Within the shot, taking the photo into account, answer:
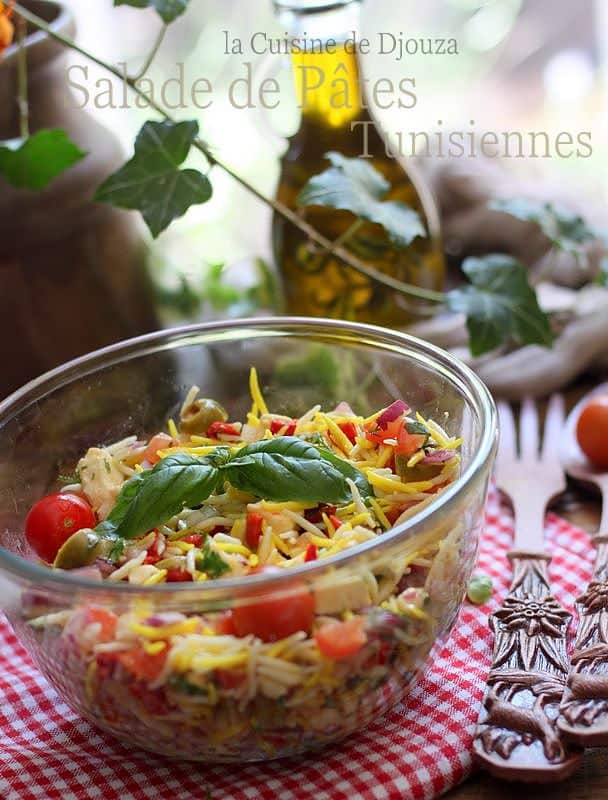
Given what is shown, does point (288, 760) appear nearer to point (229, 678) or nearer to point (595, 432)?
point (229, 678)

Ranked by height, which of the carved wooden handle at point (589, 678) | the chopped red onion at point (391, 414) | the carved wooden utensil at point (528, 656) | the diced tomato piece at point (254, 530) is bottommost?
the carved wooden utensil at point (528, 656)

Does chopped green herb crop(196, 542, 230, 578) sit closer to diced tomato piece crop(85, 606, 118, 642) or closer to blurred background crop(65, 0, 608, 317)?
diced tomato piece crop(85, 606, 118, 642)

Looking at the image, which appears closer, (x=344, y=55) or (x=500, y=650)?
(x=500, y=650)

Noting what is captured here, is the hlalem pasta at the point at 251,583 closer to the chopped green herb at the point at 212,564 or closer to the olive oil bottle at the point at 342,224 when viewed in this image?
the chopped green herb at the point at 212,564

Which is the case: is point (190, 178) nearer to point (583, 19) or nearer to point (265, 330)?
point (265, 330)

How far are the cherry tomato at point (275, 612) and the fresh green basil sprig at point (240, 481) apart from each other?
0.20 m

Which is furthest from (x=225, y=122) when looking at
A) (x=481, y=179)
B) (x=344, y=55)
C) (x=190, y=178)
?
(x=190, y=178)

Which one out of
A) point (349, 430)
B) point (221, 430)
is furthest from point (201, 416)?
point (349, 430)

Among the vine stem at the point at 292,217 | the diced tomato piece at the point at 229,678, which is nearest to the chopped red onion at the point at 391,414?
the diced tomato piece at the point at 229,678

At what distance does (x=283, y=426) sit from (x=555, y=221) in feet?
3.05

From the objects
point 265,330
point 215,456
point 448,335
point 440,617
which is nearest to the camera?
point 440,617

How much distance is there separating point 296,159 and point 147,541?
41.1 inches

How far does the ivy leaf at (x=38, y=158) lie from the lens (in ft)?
6.21

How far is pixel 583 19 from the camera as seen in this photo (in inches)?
134
